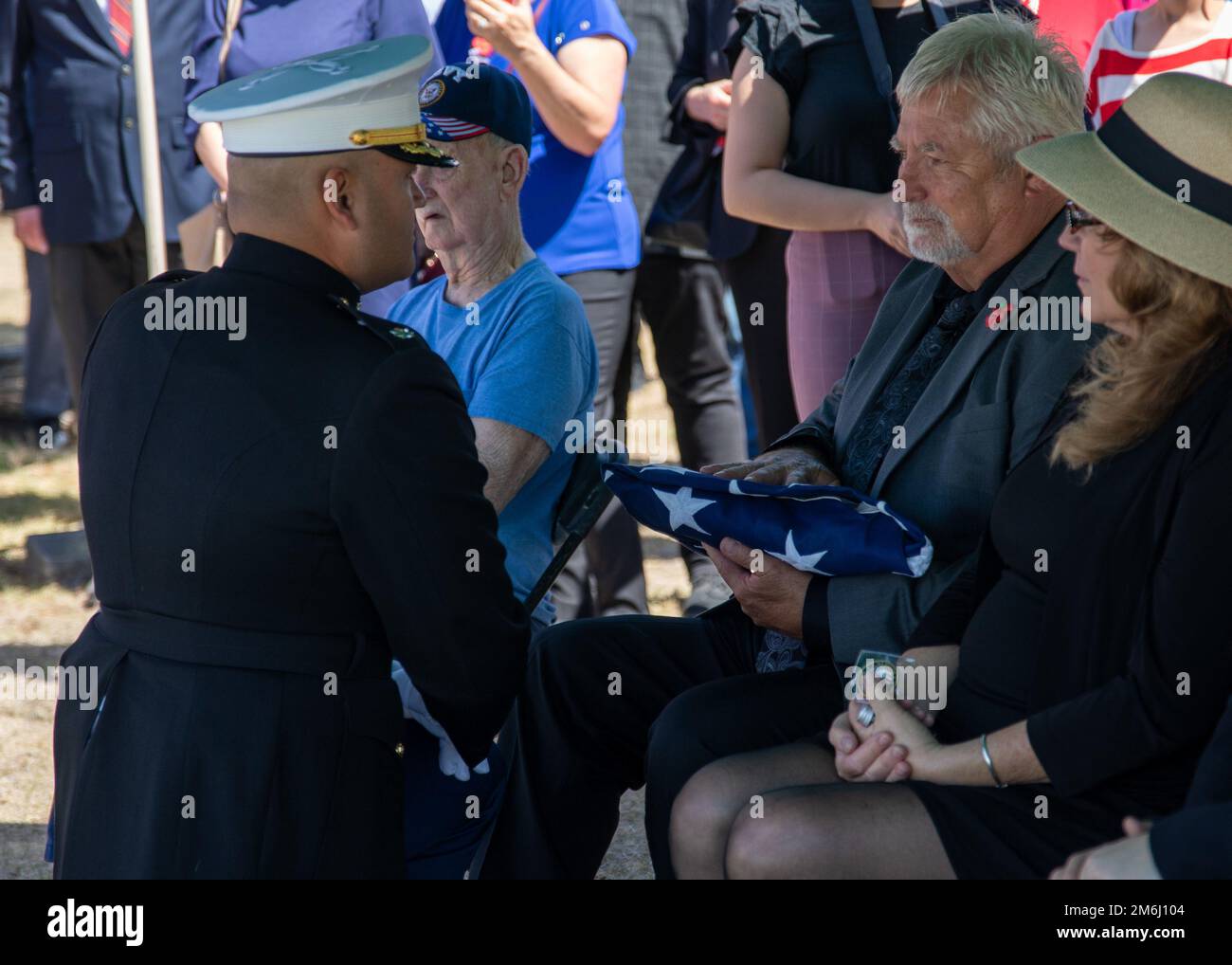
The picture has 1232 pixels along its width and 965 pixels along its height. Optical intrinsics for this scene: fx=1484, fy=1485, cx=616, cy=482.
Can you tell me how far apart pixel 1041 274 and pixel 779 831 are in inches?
42.0

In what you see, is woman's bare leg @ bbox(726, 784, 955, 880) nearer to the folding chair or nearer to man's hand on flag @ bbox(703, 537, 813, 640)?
man's hand on flag @ bbox(703, 537, 813, 640)

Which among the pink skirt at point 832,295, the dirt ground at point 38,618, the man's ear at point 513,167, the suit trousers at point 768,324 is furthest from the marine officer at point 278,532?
the suit trousers at point 768,324

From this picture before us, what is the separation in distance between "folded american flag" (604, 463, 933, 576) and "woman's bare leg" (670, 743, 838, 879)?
12.6 inches

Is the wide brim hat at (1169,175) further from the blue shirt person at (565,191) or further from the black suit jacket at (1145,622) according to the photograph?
the blue shirt person at (565,191)

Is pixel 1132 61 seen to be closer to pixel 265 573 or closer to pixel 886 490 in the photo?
pixel 886 490

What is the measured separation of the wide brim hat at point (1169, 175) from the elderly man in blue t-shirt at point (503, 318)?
44.3 inches

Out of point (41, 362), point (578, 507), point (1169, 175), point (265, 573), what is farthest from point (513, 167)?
point (41, 362)

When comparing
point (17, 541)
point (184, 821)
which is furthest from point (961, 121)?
point (17, 541)

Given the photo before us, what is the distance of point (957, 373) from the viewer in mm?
2500

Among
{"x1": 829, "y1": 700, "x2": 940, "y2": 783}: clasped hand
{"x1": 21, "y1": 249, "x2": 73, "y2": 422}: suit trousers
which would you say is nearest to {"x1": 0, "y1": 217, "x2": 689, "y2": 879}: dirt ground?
{"x1": 21, "y1": 249, "x2": 73, "y2": 422}: suit trousers

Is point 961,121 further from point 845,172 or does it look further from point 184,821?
point 184,821

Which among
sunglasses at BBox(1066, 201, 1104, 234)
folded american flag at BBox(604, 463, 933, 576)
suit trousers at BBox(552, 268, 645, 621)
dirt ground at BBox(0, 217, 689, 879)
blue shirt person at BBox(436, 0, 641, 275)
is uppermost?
sunglasses at BBox(1066, 201, 1104, 234)

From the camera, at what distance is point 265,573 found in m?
1.95

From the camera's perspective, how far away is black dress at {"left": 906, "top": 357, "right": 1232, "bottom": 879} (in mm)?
1864
